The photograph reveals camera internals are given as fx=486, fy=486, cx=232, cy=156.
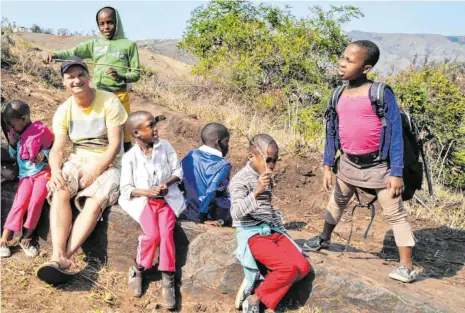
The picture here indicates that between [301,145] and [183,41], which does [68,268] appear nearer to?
[301,145]

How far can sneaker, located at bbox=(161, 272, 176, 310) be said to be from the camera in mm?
3639


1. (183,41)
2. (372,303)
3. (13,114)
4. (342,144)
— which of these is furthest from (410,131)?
(183,41)

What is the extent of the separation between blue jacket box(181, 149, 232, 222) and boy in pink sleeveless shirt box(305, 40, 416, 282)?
1056 mm

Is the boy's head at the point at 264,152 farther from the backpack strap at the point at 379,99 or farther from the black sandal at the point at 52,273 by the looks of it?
the black sandal at the point at 52,273

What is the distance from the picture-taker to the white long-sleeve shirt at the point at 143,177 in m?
3.78

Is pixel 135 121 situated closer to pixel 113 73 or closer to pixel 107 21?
pixel 113 73

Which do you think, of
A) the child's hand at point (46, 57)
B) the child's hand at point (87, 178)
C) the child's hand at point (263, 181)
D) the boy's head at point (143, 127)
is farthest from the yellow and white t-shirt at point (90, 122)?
the child's hand at point (263, 181)

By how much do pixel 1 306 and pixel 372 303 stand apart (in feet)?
8.80

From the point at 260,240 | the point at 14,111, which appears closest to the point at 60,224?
the point at 14,111

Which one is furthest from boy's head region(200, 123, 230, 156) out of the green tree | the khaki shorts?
the green tree

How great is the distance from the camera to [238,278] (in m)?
3.74

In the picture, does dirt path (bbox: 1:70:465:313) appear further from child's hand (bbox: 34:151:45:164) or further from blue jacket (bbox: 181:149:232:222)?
child's hand (bbox: 34:151:45:164)

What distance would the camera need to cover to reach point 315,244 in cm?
391

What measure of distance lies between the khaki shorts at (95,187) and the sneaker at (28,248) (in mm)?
532
